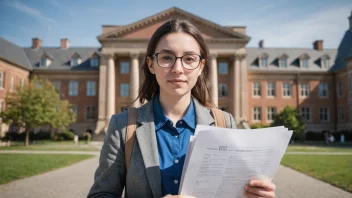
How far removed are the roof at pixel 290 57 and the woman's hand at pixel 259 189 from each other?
4775 centimetres

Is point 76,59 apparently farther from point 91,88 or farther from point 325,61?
point 325,61

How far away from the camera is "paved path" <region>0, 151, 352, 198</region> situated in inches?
320

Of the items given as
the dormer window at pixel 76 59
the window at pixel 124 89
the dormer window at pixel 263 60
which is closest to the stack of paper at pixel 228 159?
the window at pixel 124 89

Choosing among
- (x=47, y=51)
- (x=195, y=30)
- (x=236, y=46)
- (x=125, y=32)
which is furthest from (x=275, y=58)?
(x=195, y=30)

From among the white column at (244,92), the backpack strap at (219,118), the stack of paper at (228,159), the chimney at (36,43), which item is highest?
the chimney at (36,43)

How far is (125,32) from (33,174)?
33472 mm

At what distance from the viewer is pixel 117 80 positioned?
1796 inches

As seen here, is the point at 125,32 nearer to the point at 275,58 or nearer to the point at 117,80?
the point at 117,80

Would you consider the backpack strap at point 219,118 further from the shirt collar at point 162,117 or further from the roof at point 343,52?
the roof at point 343,52

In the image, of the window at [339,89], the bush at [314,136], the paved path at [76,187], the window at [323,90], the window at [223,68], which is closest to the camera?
the paved path at [76,187]

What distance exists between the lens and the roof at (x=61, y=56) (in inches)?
1916

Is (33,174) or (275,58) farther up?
(275,58)

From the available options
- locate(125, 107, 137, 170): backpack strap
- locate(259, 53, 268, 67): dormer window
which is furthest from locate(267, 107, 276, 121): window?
locate(125, 107, 137, 170): backpack strap

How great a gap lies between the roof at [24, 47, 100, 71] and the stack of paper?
48648 millimetres
